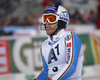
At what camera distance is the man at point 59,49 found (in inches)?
101

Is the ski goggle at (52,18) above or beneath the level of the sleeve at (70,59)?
above

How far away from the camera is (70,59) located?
2551 millimetres

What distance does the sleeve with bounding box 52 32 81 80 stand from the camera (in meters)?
2.52

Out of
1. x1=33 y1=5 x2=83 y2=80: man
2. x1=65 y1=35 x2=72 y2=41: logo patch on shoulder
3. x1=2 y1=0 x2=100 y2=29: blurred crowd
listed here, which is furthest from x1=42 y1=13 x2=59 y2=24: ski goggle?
x1=2 y1=0 x2=100 y2=29: blurred crowd

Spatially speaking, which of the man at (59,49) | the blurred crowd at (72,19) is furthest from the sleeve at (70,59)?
the blurred crowd at (72,19)

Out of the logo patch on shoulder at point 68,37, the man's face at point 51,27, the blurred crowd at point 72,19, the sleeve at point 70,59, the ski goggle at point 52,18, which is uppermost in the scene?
the blurred crowd at point 72,19

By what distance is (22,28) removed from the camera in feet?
34.3

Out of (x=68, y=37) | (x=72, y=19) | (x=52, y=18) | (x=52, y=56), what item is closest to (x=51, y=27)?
(x=52, y=18)

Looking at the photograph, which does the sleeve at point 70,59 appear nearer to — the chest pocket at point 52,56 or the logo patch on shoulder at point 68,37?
the logo patch on shoulder at point 68,37

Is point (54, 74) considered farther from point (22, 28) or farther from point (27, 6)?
point (27, 6)

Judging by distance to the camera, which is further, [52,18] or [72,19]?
[72,19]

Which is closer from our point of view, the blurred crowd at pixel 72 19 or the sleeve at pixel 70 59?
the sleeve at pixel 70 59

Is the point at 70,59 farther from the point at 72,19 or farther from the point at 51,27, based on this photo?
the point at 72,19

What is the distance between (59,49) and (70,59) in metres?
0.24
